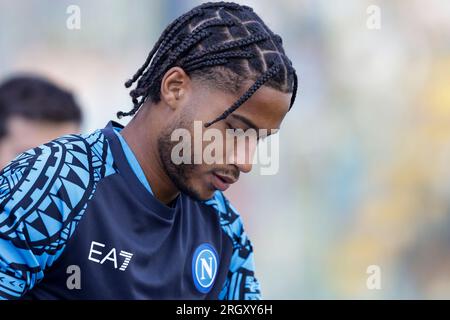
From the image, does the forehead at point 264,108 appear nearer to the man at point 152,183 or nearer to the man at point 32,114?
the man at point 152,183

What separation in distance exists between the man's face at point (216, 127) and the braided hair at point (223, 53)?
20 mm

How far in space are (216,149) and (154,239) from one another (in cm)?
26

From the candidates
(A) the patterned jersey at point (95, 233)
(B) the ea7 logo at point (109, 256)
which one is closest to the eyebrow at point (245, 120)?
(A) the patterned jersey at point (95, 233)

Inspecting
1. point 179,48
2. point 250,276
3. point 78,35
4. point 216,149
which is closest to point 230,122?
point 216,149

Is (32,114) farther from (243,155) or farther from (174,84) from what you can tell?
(243,155)

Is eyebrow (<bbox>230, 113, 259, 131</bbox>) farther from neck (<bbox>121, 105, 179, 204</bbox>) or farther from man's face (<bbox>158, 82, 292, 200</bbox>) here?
neck (<bbox>121, 105, 179, 204</bbox>)

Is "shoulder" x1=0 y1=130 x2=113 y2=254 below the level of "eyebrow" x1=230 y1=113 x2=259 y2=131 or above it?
below

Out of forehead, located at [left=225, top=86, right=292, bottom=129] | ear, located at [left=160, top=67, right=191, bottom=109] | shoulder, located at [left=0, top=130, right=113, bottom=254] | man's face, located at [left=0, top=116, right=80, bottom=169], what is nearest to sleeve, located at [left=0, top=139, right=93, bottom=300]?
shoulder, located at [left=0, top=130, right=113, bottom=254]

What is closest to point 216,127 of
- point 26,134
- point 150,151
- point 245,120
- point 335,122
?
point 245,120

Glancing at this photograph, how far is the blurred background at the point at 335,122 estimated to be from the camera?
4.33 meters

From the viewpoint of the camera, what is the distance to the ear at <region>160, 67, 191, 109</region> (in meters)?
1.90

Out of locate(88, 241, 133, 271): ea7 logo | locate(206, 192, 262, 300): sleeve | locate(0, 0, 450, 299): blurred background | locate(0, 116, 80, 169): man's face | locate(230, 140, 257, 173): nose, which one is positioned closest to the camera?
locate(88, 241, 133, 271): ea7 logo

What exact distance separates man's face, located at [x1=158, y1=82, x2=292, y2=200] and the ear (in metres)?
0.03

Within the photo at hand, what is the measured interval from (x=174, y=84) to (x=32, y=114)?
4.40 ft
